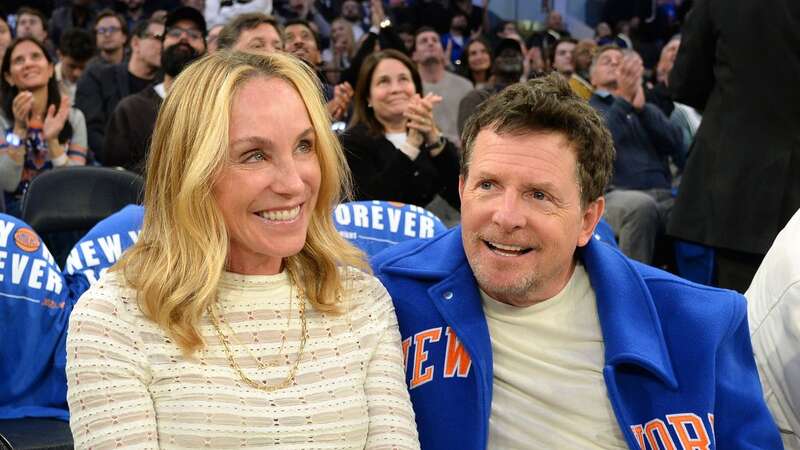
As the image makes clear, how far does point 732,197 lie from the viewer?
4.34 m

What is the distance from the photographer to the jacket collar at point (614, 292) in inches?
90.0

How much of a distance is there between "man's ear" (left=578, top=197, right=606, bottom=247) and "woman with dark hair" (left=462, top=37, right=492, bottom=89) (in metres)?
6.56

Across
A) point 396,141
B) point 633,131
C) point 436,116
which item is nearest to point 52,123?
point 396,141

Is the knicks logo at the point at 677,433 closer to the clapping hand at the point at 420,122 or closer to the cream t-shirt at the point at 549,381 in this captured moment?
the cream t-shirt at the point at 549,381

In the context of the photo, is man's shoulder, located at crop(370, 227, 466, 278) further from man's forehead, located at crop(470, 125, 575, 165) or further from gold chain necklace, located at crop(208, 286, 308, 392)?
gold chain necklace, located at crop(208, 286, 308, 392)

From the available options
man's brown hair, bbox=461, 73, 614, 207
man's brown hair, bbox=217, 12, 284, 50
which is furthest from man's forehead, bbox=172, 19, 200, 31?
man's brown hair, bbox=461, 73, 614, 207

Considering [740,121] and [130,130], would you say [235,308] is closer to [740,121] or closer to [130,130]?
[740,121]

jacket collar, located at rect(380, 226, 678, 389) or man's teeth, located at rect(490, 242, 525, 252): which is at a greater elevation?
man's teeth, located at rect(490, 242, 525, 252)

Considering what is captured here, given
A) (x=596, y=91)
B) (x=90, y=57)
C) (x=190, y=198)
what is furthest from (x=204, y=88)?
(x=90, y=57)

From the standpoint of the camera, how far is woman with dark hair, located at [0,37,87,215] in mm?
5562

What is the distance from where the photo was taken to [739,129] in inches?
168

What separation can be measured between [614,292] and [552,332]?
162 millimetres

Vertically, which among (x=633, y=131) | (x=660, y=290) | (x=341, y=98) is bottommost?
(x=633, y=131)

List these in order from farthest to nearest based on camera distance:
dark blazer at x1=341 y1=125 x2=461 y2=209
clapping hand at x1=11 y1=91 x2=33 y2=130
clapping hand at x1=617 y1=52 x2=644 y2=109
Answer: clapping hand at x1=617 y1=52 x2=644 y2=109
clapping hand at x1=11 y1=91 x2=33 y2=130
dark blazer at x1=341 y1=125 x2=461 y2=209
